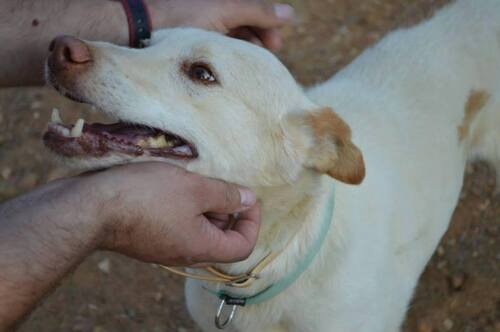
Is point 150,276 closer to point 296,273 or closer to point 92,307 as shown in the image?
point 92,307

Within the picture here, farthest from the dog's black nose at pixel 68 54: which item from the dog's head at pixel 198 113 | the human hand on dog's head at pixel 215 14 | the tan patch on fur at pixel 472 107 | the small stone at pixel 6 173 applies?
the small stone at pixel 6 173

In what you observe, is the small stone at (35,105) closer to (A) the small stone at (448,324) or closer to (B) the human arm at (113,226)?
(B) the human arm at (113,226)

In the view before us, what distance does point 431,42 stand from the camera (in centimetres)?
317

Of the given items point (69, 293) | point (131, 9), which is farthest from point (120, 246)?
point (69, 293)

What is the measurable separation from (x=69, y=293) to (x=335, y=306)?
71.4 inches

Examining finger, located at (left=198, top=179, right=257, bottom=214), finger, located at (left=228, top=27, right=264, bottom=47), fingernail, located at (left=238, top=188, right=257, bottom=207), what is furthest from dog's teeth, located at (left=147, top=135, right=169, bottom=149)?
finger, located at (left=228, top=27, right=264, bottom=47)

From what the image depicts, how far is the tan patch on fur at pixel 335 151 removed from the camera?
215 centimetres

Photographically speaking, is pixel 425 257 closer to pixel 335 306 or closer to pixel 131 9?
pixel 335 306

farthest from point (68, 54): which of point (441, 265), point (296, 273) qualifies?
point (441, 265)

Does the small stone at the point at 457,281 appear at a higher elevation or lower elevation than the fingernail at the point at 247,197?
lower

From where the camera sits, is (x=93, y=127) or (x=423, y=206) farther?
(x=423, y=206)

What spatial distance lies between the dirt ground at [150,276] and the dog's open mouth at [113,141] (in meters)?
1.62

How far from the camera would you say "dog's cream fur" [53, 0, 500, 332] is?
81.3 inches

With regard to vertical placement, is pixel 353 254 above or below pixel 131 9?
below
